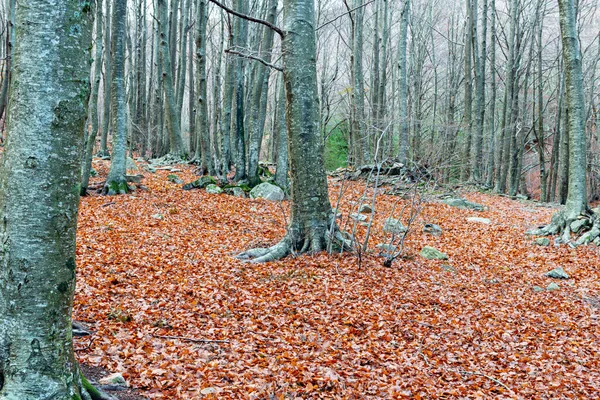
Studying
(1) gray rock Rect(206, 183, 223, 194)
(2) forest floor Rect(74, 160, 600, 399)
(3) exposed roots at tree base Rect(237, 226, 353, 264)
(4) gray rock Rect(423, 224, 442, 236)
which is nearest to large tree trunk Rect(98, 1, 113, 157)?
(1) gray rock Rect(206, 183, 223, 194)

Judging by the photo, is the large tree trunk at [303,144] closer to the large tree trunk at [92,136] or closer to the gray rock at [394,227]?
the gray rock at [394,227]

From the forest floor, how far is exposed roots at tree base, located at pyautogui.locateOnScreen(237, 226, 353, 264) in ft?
0.58

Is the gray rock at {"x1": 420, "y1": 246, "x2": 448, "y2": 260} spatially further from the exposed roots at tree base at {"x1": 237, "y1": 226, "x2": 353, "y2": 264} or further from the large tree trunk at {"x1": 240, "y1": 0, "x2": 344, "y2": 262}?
the large tree trunk at {"x1": 240, "y1": 0, "x2": 344, "y2": 262}

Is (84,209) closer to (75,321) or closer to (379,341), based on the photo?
(75,321)

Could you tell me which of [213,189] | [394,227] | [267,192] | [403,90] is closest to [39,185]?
[394,227]

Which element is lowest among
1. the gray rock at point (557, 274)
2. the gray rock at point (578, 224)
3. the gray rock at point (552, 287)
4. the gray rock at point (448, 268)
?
the gray rock at point (552, 287)

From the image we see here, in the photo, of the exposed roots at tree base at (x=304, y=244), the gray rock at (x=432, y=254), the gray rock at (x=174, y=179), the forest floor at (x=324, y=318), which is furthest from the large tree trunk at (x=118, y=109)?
the gray rock at (x=432, y=254)

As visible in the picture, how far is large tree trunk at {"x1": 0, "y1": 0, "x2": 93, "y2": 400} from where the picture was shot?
2.15 m

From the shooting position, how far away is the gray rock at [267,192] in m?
11.0

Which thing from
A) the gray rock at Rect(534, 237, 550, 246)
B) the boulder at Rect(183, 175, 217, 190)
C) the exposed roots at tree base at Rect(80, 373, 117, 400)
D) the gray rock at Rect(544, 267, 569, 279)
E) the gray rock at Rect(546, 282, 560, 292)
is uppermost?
the boulder at Rect(183, 175, 217, 190)

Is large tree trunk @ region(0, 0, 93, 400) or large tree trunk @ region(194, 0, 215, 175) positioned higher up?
large tree trunk @ region(194, 0, 215, 175)

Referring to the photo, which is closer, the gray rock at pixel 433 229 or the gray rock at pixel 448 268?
the gray rock at pixel 448 268

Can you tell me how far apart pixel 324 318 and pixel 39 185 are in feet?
10.3

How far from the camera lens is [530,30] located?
1898 cm
